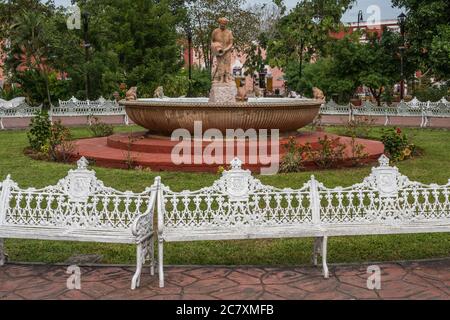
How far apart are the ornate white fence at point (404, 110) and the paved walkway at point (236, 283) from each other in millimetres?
14830

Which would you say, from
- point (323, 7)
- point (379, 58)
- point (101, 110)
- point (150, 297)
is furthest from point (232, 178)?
point (323, 7)

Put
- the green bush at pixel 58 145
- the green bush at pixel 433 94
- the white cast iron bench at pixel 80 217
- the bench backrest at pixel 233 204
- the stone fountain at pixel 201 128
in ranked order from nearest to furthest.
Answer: the white cast iron bench at pixel 80 217 < the bench backrest at pixel 233 204 < the stone fountain at pixel 201 128 < the green bush at pixel 58 145 < the green bush at pixel 433 94

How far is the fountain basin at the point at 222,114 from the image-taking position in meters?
10.7

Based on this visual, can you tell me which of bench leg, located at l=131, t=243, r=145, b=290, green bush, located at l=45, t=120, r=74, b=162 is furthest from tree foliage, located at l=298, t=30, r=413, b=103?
bench leg, located at l=131, t=243, r=145, b=290

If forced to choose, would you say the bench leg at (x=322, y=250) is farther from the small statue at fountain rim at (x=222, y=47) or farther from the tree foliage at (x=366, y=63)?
the tree foliage at (x=366, y=63)

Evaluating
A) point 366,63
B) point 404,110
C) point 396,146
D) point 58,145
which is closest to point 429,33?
point 366,63

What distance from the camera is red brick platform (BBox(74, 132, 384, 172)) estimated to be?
10023mm

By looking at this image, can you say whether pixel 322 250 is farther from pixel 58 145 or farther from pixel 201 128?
pixel 58 145

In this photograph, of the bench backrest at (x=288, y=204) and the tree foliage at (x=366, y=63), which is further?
the tree foliage at (x=366, y=63)

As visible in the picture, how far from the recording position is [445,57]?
20719mm

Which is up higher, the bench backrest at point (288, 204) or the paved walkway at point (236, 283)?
the bench backrest at point (288, 204)

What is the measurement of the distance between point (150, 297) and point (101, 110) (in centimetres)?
1739

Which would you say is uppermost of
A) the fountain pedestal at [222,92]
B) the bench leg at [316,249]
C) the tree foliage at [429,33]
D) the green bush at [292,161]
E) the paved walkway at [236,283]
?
the tree foliage at [429,33]

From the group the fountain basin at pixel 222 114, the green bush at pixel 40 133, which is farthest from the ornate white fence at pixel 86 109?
the fountain basin at pixel 222 114
